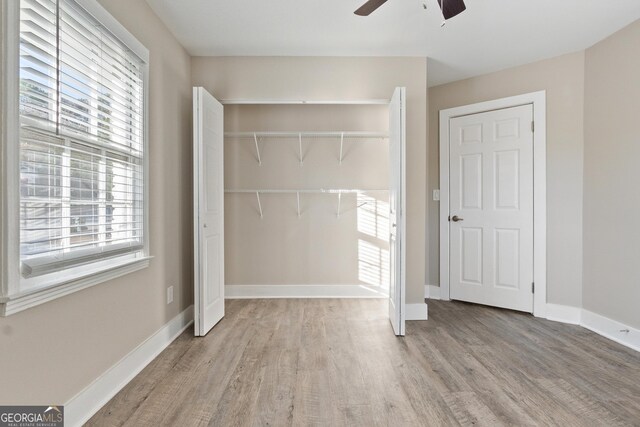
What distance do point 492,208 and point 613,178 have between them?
3.32 ft

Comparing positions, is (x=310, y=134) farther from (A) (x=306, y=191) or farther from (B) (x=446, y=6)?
(B) (x=446, y=6)

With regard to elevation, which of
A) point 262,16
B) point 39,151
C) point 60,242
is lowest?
point 60,242

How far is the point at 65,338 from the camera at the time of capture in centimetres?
160

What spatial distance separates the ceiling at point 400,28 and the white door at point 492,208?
0.68 meters

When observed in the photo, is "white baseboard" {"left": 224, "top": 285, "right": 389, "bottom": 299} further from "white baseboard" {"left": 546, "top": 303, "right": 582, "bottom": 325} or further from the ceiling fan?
the ceiling fan

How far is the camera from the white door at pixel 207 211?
8.91ft

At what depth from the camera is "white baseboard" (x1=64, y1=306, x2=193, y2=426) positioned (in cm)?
165

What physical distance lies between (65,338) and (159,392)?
617 mm

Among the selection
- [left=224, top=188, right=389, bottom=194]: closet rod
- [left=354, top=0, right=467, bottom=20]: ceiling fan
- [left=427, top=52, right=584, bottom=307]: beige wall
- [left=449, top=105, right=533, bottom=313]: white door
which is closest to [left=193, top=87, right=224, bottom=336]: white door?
[left=224, top=188, right=389, bottom=194]: closet rod

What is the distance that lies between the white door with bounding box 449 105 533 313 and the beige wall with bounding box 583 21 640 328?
1.54 ft

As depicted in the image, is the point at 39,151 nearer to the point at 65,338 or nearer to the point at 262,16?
the point at 65,338

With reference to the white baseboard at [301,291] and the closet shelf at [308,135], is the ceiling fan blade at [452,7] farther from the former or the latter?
the white baseboard at [301,291]

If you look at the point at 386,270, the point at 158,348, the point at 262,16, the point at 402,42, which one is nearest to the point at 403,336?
the point at 386,270

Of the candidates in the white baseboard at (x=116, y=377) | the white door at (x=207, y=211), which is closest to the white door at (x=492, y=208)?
the white door at (x=207, y=211)
